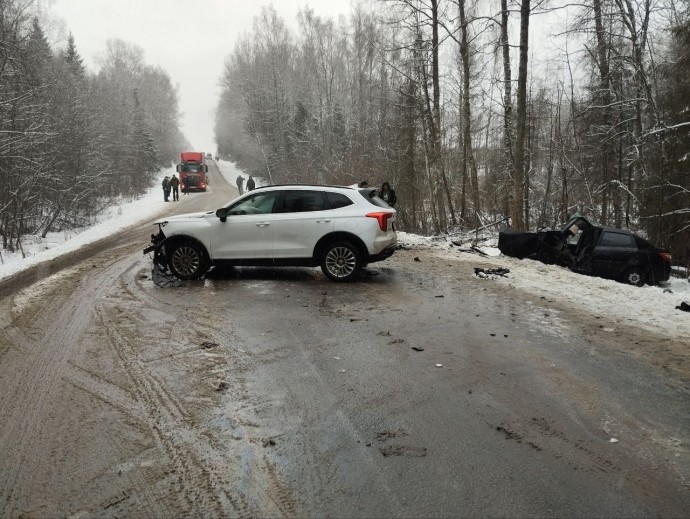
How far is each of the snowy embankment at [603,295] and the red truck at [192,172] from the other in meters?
35.9

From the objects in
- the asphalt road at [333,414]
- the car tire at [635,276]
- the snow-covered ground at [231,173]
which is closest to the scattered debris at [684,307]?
the asphalt road at [333,414]

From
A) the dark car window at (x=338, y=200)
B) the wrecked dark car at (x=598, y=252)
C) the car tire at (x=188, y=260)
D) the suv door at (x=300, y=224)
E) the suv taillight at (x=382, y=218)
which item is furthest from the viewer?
the wrecked dark car at (x=598, y=252)

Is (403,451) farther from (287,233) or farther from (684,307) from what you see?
(684,307)

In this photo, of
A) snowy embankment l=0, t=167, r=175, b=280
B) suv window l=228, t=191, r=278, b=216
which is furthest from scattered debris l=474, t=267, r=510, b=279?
snowy embankment l=0, t=167, r=175, b=280

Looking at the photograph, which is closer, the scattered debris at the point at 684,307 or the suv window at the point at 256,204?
the scattered debris at the point at 684,307

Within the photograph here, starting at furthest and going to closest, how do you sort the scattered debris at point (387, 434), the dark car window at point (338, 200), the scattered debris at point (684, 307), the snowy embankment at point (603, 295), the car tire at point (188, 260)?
the car tire at point (188, 260), the dark car window at point (338, 200), the scattered debris at point (684, 307), the snowy embankment at point (603, 295), the scattered debris at point (387, 434)

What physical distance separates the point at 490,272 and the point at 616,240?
13.6 ft

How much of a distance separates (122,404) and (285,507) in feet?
6.43

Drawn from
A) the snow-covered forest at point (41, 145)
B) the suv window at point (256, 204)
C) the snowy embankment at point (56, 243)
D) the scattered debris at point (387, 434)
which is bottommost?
the scattered debris at point (387, 434)

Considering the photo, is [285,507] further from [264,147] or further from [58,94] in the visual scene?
[264,147]

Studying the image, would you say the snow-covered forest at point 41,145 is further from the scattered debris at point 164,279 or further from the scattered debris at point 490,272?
the scattered debris at point 490,272

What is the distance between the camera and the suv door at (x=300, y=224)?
8.62m

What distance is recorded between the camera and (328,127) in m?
48.9

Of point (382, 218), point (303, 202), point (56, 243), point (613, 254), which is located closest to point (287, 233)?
point (303, 202)
